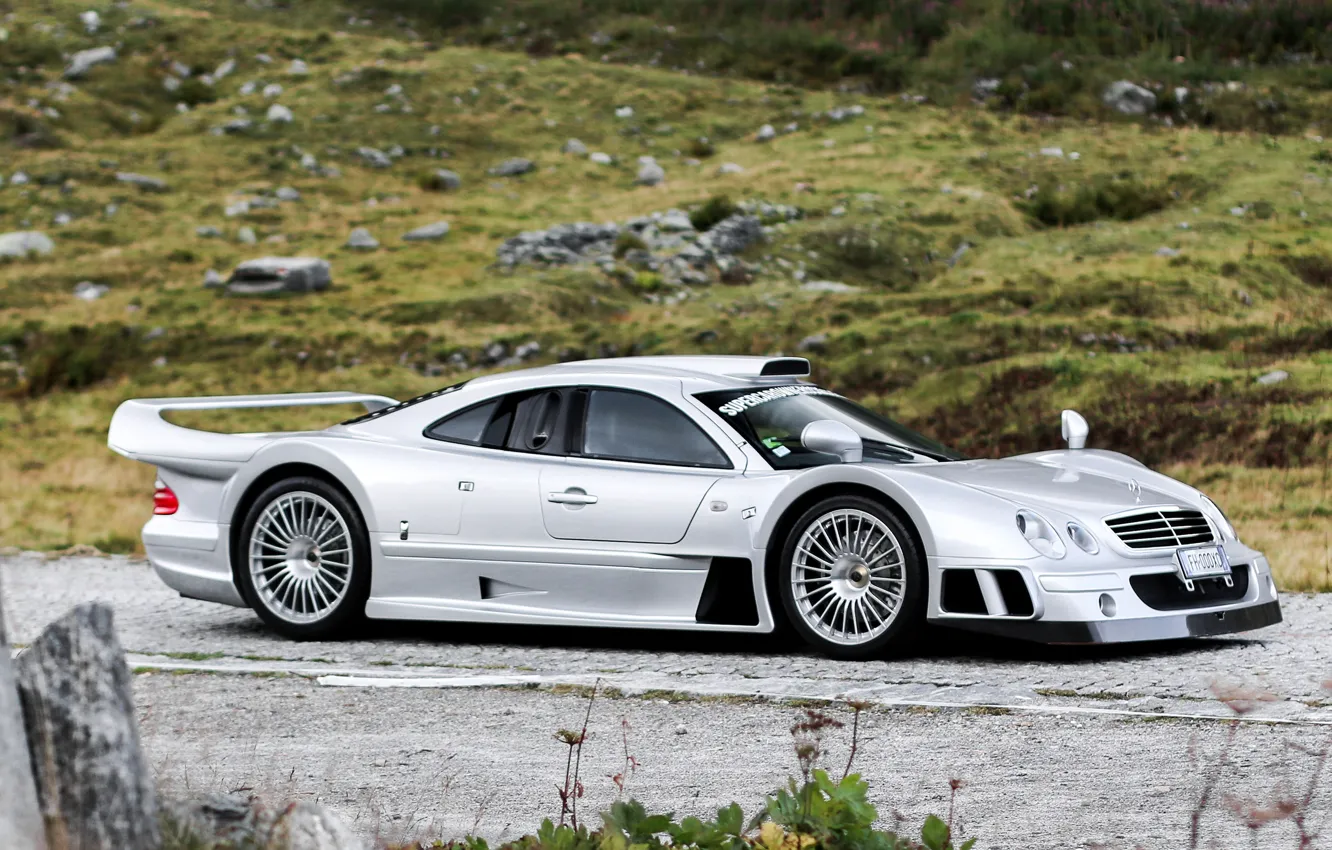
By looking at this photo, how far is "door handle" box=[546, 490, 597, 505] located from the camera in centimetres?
768

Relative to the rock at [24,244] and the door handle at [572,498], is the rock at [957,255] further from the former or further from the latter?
the door handle at [572,498]

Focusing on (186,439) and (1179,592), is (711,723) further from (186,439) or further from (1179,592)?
(186,439)

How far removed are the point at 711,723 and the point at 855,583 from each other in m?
1.34

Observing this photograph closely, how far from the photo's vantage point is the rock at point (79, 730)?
279 cm

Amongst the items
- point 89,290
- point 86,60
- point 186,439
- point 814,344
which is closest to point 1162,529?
point 186,439

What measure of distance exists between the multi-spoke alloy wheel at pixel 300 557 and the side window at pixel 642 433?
4.55 ft

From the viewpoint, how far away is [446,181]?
142 ft

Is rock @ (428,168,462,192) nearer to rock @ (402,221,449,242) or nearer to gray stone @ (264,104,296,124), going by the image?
rock @ (402,221,449,242)

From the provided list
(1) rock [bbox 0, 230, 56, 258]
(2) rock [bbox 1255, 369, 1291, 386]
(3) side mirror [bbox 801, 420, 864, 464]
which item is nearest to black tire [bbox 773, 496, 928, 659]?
(3) side mirror [bbox 801, 420, 864, 464]

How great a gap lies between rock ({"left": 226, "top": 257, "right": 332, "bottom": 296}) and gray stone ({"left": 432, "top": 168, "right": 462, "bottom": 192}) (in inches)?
318

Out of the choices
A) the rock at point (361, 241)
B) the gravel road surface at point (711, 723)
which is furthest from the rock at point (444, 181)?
the gravel road surface at point (711, 723)

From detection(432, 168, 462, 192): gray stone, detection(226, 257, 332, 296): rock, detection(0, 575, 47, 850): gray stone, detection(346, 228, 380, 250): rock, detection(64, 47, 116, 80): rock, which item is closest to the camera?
detection(0, 575, 47, 850): gray stone

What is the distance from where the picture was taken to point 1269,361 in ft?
75.8

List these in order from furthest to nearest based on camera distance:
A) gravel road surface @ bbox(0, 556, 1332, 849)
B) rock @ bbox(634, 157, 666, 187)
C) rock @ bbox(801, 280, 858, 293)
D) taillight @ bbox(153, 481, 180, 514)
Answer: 1. rock @ bbox(634, 157, 666, 187)
2. rock @ bbox(801, 280, 858, 293)
3. taillight @ bbox(153, 481, 180, 514)
4. gravel road surface @ bbox(0, 556, 1332, 849)
